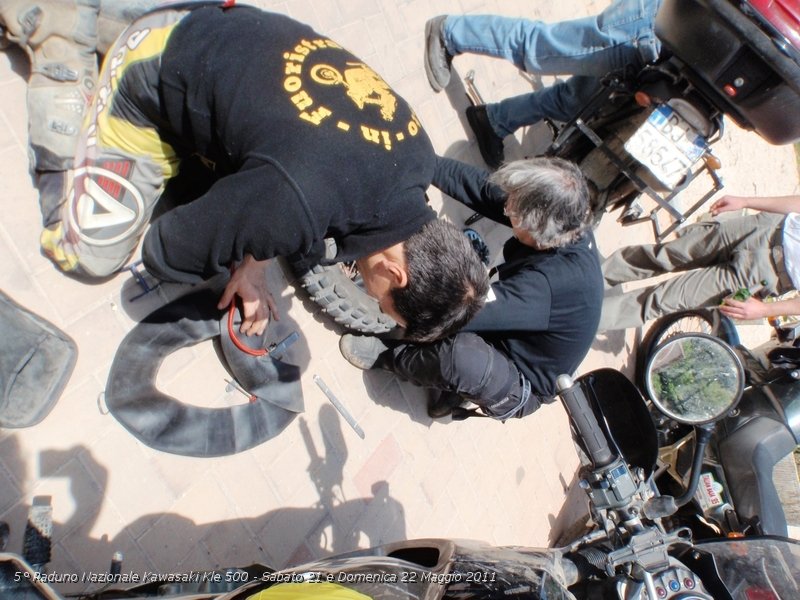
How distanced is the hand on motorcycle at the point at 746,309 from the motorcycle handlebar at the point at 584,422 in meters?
2.09

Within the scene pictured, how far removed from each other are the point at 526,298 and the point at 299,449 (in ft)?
4.11

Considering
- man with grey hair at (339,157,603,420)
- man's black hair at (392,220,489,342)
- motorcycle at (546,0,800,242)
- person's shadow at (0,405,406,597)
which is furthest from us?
man with grey hair at (339,157,603,420)

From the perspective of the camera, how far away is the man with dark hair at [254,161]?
1.50 metres

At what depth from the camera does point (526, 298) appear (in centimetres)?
255

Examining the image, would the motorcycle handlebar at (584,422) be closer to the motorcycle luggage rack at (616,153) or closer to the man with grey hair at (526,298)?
the man with grey hair at (526,298)

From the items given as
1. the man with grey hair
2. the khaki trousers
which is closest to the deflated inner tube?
the man with grey hair

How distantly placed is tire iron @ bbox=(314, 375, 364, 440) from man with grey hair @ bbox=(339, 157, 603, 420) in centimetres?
42

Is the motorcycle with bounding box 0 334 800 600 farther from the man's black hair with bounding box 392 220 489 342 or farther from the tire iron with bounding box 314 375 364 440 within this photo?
the tire iron with bounding box 314 375 364 440

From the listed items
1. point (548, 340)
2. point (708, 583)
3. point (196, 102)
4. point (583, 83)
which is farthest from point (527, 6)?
point (708, 583)

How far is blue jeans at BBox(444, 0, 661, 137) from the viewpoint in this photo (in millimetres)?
Answer: 3023

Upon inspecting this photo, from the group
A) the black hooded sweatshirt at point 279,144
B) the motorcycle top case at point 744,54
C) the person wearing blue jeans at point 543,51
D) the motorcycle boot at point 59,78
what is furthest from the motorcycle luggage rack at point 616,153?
the motorcycle boot at point 59,78

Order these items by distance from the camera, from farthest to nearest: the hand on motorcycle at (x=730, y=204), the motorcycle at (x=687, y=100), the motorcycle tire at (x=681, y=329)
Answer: the motorcycle tire at (x=681, y=329), the hand on motorcycle at (x=730, y=204), the motorcycle at (x=687, y=100)

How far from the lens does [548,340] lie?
2.70 m

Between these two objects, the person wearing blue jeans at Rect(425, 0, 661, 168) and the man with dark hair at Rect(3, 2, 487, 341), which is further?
the person wearing blue jeans at Rect(425, 0, 661, 168)
